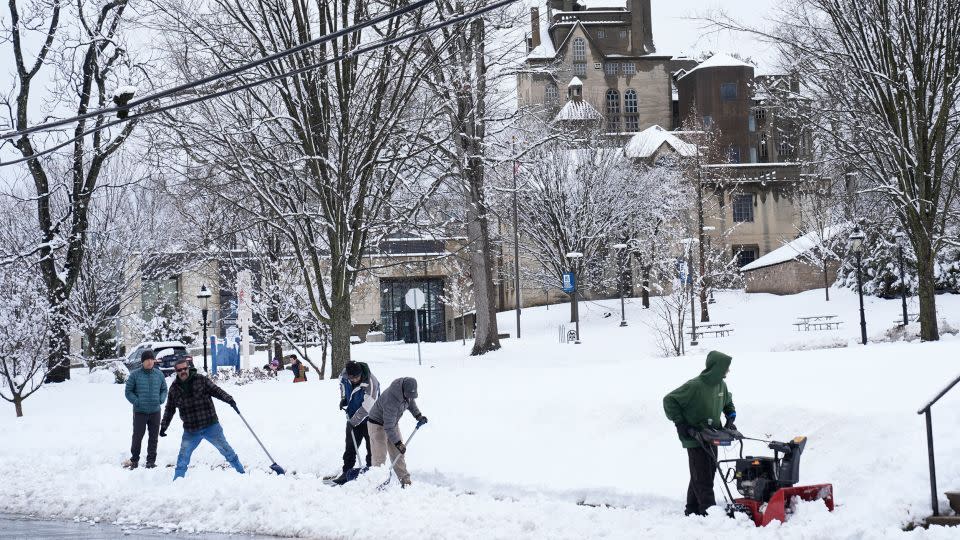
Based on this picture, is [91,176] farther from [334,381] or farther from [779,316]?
[779,316]

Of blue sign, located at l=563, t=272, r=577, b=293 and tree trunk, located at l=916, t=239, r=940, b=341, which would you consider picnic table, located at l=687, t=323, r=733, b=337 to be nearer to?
blue sign, located at l=563, t=272, r=577, b=293

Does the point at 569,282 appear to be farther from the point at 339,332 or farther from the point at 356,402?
the point at 356,402

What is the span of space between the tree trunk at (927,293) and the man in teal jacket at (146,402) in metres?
15.6

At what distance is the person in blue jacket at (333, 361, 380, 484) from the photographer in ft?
42.6

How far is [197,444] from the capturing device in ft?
44.2

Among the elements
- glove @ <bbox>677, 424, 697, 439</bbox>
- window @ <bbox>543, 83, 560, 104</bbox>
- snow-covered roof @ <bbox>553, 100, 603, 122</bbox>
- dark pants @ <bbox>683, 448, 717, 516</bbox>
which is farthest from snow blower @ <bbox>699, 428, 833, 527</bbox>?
window @ <bbox>543, 83, 560, 104</bbox>

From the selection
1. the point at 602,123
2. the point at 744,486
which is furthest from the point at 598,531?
the point at 602,123

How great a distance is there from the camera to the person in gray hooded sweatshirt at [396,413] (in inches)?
471

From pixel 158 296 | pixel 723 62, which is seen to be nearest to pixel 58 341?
pixel 158 296

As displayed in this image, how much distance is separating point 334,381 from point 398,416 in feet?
28.4

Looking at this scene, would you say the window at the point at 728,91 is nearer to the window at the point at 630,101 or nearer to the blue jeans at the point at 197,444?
the window at the point at 630,101

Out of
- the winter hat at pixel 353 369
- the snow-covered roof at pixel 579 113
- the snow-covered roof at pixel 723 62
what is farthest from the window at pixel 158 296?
the snow-covered roof at pixel 723 62

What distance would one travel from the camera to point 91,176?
98.8ft

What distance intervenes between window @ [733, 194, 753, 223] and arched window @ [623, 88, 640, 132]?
14.4 metres
